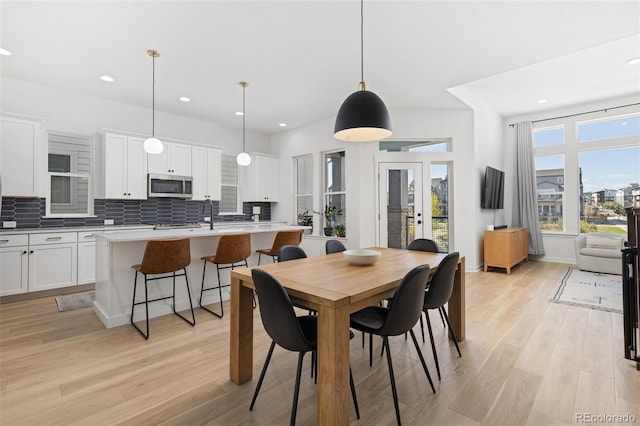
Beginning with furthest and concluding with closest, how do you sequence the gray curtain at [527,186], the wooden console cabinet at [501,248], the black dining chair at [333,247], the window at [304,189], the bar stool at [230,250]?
the window at [304,189] → the gray curtain at [527,186] → the wooden console cabinet at [501,248] → the bar stool at [230,250] → the black dining chair at [333,247]

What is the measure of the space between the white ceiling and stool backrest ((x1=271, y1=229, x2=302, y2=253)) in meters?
2.06

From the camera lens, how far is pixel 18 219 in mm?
4152

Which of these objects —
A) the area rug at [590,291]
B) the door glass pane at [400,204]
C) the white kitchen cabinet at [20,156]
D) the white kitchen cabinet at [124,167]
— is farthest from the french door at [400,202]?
the white kitchen cabinet at [20,156]

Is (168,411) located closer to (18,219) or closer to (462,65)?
(18,219)

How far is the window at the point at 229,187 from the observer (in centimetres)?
644

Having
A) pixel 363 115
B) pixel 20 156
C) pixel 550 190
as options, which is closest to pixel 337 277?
pixel 363 115

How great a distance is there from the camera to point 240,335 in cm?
209

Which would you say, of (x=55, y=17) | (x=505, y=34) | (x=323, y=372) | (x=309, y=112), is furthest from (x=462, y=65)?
(x=55, y=17)

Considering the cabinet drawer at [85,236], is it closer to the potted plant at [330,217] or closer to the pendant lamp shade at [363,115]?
the potted plant at [330,217]

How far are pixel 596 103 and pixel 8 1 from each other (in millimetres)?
8408

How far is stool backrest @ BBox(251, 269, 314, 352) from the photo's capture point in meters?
1.57

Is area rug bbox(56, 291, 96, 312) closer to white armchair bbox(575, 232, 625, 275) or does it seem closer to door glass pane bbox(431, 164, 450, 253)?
door glass pane bbox(431, 164, 450, 253)

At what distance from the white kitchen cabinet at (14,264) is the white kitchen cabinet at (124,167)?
45.2 inches

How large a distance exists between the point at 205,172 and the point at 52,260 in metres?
2.56
